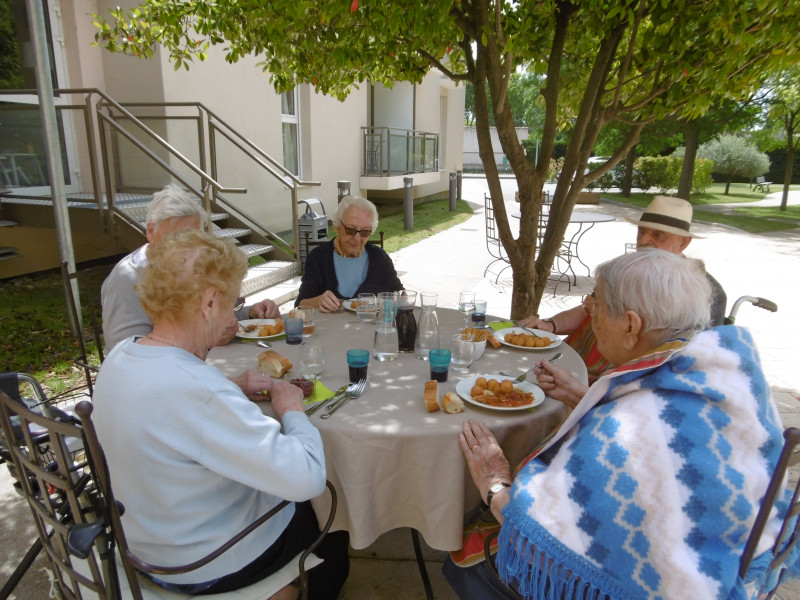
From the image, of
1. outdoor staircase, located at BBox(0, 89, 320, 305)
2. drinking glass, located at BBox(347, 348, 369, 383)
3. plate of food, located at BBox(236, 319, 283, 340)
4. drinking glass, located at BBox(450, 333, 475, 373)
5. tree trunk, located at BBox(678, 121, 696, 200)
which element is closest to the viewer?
drinking glass, located at BBox(347, 348, 369, 383)

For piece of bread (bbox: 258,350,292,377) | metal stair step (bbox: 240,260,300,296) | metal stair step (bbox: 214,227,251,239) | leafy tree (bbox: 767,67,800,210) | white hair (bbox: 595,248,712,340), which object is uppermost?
leafy tree (bbox: 767,67,800,210)

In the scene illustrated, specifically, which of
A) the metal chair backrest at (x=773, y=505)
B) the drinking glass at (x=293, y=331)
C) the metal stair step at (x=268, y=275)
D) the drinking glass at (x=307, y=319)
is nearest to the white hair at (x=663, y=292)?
the metal chair backrest at (x=773, y=505)

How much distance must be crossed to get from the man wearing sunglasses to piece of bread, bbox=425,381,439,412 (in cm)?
163

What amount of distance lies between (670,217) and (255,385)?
2.41m

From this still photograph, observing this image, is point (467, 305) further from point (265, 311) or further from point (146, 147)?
point (146, 147)

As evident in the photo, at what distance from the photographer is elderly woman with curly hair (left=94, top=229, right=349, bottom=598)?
1.38 meters

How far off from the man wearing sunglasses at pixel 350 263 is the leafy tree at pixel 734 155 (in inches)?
1298

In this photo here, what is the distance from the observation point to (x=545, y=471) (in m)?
1.53

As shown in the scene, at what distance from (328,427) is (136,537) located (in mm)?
632

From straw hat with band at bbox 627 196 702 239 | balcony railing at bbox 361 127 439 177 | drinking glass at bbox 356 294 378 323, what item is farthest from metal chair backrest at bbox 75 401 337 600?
balcony railing at bbox 361 127 439 177

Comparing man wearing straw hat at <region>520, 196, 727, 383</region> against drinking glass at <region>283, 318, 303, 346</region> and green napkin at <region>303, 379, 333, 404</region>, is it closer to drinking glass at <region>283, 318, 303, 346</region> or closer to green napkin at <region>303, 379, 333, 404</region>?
drinking glass at <region>283, 318, 303, 346</region>

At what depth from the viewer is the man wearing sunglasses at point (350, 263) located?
361cm

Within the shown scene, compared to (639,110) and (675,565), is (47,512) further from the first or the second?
(639,110)

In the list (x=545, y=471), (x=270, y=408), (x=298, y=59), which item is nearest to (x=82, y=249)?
(x=298, y=59)
